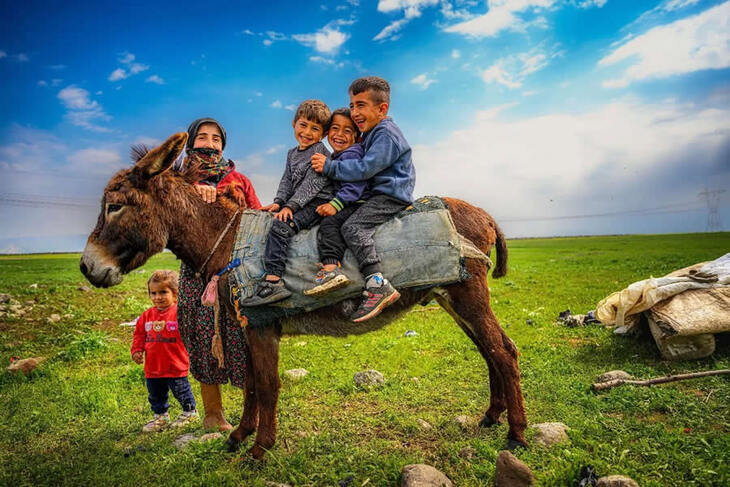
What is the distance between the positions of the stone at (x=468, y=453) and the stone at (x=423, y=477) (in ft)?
1.69

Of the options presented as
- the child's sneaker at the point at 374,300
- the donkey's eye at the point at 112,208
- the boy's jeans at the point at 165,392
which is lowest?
the boy's jeans at the point at 165,392

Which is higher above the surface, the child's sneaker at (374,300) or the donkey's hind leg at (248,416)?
the child's sneaker at (374,300)

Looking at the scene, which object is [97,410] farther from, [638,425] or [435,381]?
[638,425]

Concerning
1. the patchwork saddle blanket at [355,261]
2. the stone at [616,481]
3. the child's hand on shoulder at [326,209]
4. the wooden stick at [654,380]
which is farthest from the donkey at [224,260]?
the wooden stick at [654,380]

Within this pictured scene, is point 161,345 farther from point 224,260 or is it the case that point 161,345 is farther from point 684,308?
point 684,308

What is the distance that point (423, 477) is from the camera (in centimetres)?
348

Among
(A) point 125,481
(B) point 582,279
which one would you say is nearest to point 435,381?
(A) point 125,481

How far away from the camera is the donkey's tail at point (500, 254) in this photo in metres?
4.89

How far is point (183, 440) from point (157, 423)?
2.23ft

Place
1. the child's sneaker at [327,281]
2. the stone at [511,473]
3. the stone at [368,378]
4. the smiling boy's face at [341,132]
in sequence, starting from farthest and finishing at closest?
the stone at [368,378] < the smiling boy's face at [341,132] < the child's sneaker at [327,281] < the stone at [511,473]

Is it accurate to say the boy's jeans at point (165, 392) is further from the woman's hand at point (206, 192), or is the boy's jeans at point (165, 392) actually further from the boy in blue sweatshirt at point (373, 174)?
the boy in blue sweatshirt at point (373, 174)

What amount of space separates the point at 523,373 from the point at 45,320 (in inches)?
417

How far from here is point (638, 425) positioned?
434 centimetres

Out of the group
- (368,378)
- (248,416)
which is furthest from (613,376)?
(248,416)
